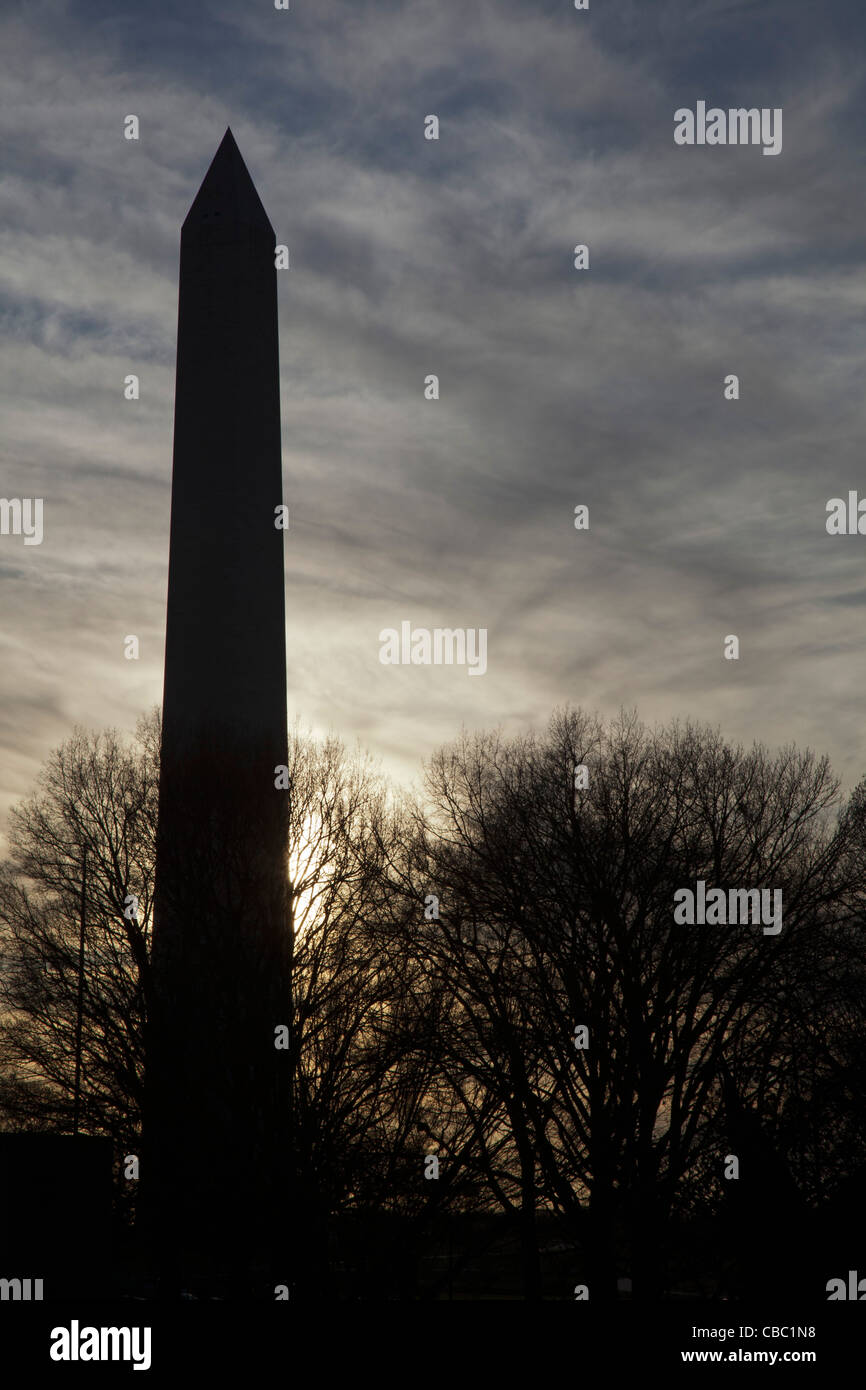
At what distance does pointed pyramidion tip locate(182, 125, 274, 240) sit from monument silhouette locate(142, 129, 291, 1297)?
0.10 metres

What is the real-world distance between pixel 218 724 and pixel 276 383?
18.7 m

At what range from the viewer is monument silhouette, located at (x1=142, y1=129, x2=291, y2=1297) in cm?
3362

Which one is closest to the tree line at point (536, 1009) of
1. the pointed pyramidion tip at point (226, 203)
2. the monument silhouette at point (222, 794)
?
the monument silhouette at point (222, 794)

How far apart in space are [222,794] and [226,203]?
2831cm

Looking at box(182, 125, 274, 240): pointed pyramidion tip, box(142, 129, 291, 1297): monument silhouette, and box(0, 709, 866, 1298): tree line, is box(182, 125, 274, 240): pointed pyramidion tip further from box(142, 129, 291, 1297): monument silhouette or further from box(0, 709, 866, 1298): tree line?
box(0, 709, 866, 1298): tree line

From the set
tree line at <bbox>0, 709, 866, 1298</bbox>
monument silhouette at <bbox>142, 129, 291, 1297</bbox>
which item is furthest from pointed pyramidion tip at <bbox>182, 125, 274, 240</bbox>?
tree line at <bbox>0, 709, 866, 1298</bbox>

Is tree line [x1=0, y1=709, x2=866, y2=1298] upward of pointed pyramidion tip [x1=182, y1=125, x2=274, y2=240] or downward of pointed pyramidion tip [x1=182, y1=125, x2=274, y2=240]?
downward

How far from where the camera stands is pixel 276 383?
185 ft

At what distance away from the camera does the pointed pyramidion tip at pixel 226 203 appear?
55.6 meters

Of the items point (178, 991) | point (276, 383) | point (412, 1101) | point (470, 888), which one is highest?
point (276, 383)

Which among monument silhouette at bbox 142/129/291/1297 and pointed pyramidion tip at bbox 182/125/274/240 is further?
pointed pyramidion tip at bbox 182/125/274/240
